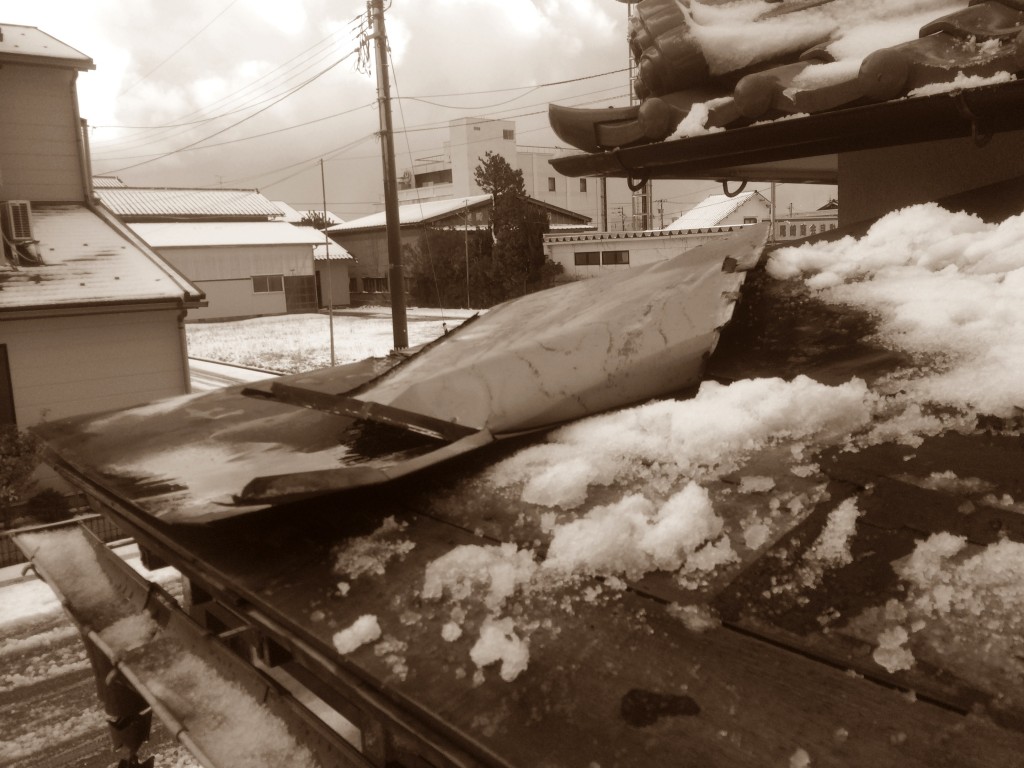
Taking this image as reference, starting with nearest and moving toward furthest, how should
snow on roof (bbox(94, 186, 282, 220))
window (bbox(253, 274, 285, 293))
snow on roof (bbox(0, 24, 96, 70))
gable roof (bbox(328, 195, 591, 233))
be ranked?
snow on roof (bbox(0, 24, 96, 70)) < window (bbox(253, 274, 285, 293)) < snow on roof (bbox(94, 186, 282, 220)) < gable roof (bbox(328, 195, 591, 233))

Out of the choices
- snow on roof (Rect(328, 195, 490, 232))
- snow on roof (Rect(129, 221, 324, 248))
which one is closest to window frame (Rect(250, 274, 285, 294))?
snow on roof (Rect(129, 221, 324, 248))

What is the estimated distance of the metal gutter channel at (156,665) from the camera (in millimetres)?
1928

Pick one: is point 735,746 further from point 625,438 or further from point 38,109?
point 38,109

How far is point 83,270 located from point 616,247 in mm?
21922

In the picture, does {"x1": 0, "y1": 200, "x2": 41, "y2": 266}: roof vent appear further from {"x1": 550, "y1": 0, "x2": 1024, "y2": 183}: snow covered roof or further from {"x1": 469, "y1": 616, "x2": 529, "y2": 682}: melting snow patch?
{"x1": 469, "y1": 616, "x2": 529, "y2": 682}: melting snow patch

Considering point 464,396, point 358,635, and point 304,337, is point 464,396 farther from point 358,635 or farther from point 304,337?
point 304,337

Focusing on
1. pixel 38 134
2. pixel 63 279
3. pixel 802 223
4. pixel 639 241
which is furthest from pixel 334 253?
pixel 63 279

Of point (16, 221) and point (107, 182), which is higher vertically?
point (107, 182)

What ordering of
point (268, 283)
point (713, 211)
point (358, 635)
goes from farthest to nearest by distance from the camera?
point (713, 211), point (268, 283), point (358, 635)

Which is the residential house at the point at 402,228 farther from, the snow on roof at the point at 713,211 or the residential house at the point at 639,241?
the snow on roof at the point at 713,211

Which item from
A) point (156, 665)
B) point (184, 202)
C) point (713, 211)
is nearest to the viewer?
point (156, 665)

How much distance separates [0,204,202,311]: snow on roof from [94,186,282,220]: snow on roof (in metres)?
24.5

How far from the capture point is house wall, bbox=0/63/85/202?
1313 centimetres

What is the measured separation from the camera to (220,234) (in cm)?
3547
